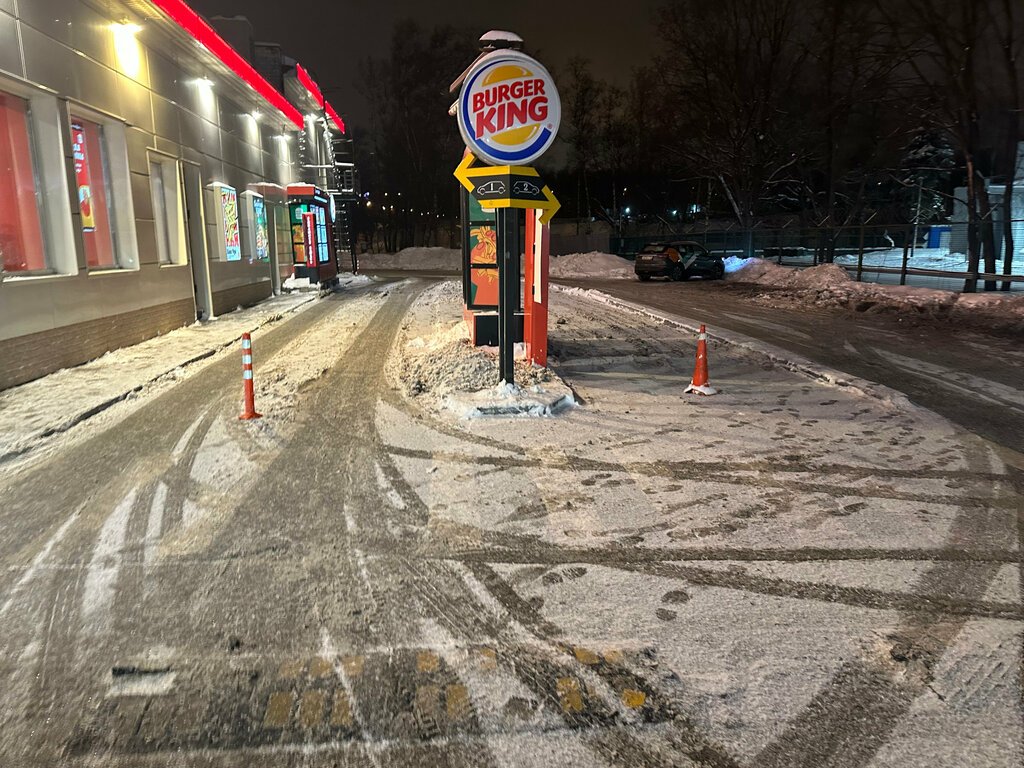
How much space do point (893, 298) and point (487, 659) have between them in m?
17.7

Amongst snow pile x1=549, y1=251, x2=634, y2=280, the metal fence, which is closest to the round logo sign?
the metal fence

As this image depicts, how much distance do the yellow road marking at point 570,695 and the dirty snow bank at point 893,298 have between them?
13573mm

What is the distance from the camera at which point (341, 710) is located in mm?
2861

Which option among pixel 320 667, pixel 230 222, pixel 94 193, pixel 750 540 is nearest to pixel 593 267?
pixel 230 222

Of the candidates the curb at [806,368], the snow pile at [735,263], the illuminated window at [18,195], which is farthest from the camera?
the snow pile at [735,263]

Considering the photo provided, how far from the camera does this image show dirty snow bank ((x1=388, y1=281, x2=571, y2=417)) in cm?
816

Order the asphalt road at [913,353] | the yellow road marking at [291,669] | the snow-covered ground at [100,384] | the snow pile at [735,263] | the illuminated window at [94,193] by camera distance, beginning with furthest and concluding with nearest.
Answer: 1. the snow pile at [735,263]
2. the illuminated window at [94,193]
3. the asphalt road at [913,353]
4. the snow-covered ground at [100,384]
5. the yellow road marking at [291,669]

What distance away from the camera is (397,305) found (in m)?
20.0

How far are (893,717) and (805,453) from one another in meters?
3.68

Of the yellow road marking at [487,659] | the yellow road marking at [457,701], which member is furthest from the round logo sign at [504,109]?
the yellow road marking at [457,701]

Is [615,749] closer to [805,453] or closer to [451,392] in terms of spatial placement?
[805,453]

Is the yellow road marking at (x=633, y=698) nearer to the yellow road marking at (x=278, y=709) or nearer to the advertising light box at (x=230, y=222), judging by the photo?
the yellow road marking at (x=278, y=709)

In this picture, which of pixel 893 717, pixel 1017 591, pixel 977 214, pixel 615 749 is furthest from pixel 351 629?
pixel 977 214

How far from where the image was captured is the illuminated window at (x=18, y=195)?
32.0 ft
